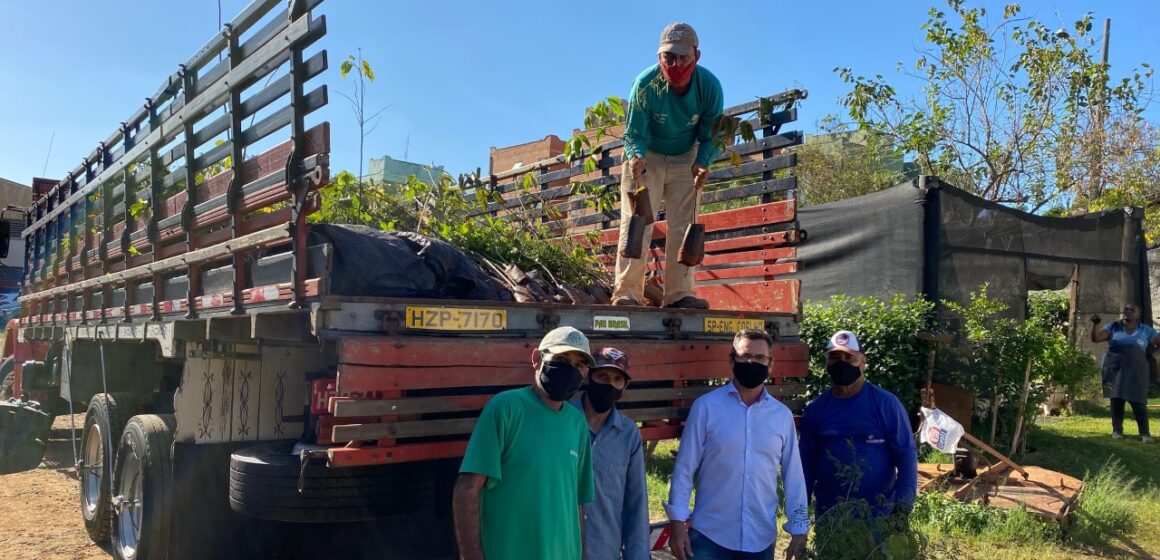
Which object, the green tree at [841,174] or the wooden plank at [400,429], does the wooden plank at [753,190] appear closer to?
the wooden plank at [400,429]

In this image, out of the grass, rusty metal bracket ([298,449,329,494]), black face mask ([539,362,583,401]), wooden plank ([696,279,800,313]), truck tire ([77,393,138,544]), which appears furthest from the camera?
the grass

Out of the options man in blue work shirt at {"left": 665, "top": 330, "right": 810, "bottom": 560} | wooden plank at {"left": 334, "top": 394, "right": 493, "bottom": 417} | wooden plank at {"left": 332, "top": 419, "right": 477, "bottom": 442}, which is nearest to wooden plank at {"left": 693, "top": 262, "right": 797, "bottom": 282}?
man in blue work shirt at {"left": 665, "top": 330, "right": 810, "bottom": 560}

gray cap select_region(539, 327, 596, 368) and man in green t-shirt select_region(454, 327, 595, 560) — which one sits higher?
gray cap select_region(539, 327, 596, 368)

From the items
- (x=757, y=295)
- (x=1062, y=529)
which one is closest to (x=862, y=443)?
(x=757, y=295)

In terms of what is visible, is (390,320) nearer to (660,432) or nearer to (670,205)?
(660,432)

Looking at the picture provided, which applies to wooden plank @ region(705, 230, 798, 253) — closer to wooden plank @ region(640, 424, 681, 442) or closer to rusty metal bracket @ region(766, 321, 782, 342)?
rusty metal bracket @ region(766, 321, 782, 342)

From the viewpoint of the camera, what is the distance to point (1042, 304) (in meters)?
8.85

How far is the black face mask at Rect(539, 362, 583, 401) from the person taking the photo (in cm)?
294

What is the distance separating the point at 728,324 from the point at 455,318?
5.56 ft

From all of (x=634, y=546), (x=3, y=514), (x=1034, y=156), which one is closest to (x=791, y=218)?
(x=634, y=546)

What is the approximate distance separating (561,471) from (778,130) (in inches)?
155

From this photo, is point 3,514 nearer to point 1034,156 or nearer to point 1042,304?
point 1042,304

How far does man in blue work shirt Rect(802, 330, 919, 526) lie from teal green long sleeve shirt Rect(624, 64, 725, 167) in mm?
1575

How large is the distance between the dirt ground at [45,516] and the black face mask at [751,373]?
419cm
